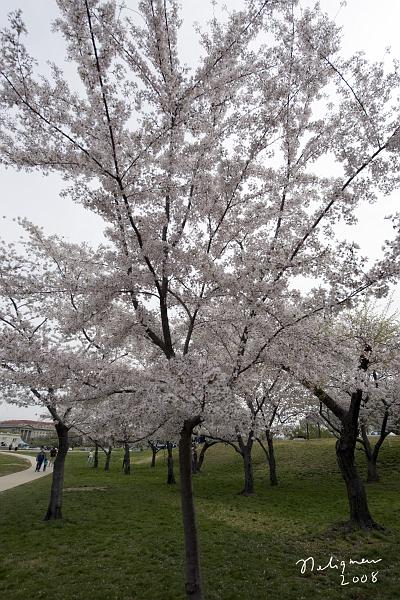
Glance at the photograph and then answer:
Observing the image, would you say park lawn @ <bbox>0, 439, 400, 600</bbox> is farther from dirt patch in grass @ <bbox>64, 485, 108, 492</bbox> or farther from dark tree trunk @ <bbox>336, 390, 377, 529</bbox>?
dirt patch in grass @ <bbox>64, 485, 108, 492</bbox>

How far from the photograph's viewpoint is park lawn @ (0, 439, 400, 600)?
A: 7785 millimetres

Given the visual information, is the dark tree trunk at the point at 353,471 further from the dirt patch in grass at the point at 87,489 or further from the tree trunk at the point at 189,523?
the dirt patch in grass at the point at 87,489

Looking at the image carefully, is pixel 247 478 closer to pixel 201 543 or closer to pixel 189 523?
pixel 201 543

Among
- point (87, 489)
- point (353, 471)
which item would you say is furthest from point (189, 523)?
point (87, 489)

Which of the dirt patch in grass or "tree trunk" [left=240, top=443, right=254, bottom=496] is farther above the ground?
"tree trunk" [left=240, top=443, right=254, bottom=496]

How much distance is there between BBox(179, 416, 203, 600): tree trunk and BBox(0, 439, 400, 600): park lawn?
1.50m

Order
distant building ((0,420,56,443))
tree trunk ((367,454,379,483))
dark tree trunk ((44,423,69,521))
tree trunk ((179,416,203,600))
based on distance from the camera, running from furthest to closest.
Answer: distant building ((0,420,56,443)) < tree trunk ((367,454,379,483)) < dark tree trunk ((44,423,69,521)) < tree trunk ((179,416,203,600))

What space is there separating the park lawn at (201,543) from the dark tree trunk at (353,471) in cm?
58

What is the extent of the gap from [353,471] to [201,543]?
540 cm

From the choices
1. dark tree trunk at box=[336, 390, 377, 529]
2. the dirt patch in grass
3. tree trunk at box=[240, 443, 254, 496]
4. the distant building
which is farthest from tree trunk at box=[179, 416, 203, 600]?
the distant building

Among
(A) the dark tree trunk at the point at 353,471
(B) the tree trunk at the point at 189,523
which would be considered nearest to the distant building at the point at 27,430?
(A) the dark tree trunk at the point at 353,471

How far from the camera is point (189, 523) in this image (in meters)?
6.66

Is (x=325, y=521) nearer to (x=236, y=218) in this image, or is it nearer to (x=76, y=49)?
(x=236, y=218)

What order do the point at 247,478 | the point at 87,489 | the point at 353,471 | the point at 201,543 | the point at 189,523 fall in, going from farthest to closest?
the point at 87,489, the point at 247,478, the point at 353,471, the point at 201,543, the point at 189,523
